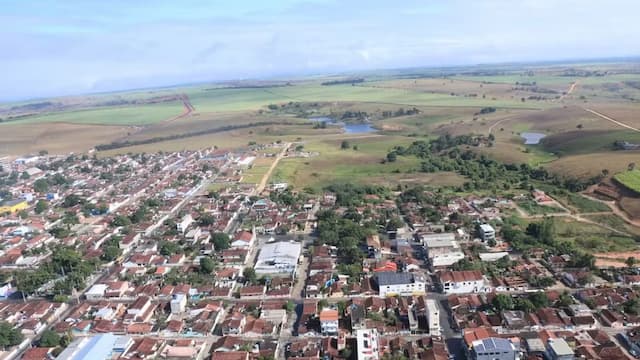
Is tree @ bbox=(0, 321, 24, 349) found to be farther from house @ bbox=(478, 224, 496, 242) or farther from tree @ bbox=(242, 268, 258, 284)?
house @ bbox=(478, 224, 496, 242)

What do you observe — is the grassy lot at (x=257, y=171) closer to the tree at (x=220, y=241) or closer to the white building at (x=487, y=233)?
the tree at (x=220, y=241)

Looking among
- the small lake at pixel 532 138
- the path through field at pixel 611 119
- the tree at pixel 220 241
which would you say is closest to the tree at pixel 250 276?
the tree at pixel 220 241

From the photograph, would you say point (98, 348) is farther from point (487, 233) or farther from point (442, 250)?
point (487, 233)

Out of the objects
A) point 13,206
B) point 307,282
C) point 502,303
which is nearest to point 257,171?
point 13,206

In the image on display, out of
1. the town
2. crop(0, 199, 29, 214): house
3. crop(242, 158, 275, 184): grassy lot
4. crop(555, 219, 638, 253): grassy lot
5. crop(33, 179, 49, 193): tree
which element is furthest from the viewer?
crop(242, 158, 275, 184): grassy lot

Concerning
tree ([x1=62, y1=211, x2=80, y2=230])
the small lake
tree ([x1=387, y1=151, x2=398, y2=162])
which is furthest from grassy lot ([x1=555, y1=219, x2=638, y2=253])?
tree ([x1=62, y1=211, x2=80, y2=230])

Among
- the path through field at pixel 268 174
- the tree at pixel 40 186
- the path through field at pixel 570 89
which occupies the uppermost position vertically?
the path through field at pixel 570 89

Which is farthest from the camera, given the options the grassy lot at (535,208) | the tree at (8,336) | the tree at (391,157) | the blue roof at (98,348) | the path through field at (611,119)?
the path through field at (611,119)
